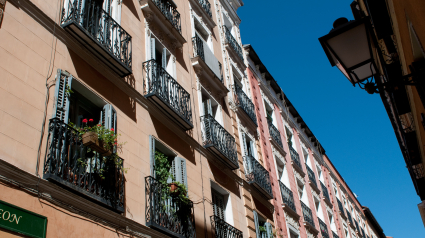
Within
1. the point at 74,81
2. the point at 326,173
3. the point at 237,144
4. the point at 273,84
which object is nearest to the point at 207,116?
the point at 237,144

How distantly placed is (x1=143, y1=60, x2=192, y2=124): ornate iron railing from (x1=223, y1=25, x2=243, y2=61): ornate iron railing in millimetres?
7844

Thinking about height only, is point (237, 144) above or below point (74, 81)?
above

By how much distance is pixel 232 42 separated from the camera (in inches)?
790

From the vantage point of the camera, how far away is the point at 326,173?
32188 mm

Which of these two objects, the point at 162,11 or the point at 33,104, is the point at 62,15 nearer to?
the point at 33,104

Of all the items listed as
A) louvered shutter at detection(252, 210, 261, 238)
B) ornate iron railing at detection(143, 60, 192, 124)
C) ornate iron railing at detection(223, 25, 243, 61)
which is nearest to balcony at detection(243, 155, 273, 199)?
louvered shutter at detection(252, 210, 261, 238)

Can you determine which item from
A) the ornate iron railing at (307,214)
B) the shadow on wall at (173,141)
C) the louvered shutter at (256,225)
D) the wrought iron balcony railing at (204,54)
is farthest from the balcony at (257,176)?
the ornate iron railing at (307,214)

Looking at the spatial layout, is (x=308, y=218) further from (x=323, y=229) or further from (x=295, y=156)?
(x=295, y=156)

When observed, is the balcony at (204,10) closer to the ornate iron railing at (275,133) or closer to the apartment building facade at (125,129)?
the apartment building facade at (125,129)

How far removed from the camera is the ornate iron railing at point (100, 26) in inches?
339

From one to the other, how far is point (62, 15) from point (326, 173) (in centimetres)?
2735

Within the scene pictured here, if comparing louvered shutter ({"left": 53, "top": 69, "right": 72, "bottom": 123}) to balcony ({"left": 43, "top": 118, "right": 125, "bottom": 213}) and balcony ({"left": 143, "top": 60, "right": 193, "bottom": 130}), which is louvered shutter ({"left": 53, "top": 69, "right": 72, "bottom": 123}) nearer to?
balcony ({"left": 43, "top": 118, "right": 125, "bottom": 213})

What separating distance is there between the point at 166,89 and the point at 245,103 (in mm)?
7457

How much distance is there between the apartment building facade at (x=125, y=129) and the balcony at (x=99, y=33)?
31 millimetres
